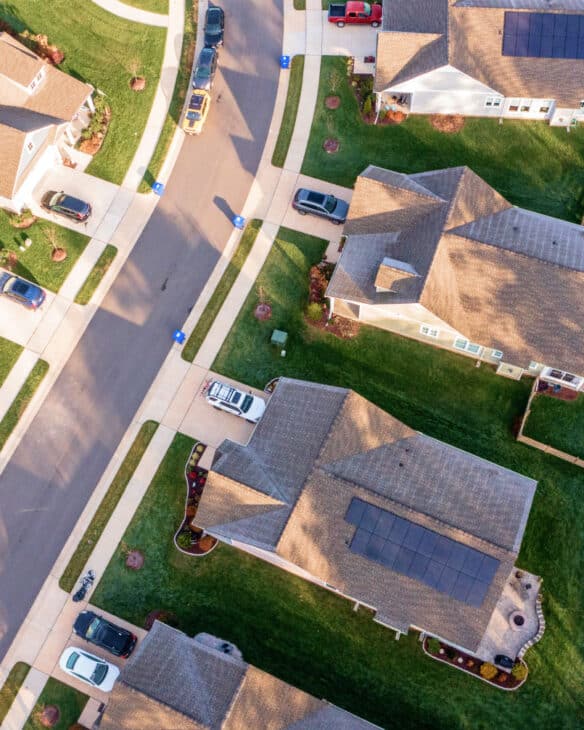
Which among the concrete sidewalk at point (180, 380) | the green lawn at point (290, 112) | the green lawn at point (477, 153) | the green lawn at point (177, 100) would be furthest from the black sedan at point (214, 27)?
the green lawn at point (477, 153)

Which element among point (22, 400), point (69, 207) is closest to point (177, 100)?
point (69, 207)

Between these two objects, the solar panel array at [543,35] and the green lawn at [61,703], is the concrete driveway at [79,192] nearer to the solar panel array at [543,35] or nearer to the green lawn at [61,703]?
the green lawn at [61,703]

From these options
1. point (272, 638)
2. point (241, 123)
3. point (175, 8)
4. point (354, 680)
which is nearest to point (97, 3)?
point (175, 8)

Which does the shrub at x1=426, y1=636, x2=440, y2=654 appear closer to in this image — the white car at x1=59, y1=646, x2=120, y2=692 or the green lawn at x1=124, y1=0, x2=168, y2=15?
the white car at x1=59, y1=646, x2=120, y2=692

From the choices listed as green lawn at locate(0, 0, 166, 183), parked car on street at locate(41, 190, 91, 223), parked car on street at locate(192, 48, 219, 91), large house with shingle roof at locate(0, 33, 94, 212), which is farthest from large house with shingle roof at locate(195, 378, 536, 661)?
parked car on street at locate(192, 48, 219, 91)

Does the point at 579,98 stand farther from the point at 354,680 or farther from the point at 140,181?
the point at 354,680

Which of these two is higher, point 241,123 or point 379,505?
point 241,123
